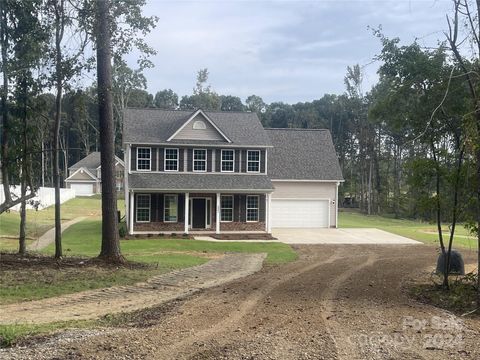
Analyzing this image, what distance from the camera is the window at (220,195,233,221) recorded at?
3284 cm

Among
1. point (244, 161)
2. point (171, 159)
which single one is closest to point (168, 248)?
point (171, 159)

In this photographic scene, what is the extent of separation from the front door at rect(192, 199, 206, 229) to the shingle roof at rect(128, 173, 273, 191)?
5.08 feet

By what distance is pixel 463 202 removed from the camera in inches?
504

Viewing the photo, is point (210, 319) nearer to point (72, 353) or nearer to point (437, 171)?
point (72, 353)

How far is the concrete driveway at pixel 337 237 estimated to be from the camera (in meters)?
29.9

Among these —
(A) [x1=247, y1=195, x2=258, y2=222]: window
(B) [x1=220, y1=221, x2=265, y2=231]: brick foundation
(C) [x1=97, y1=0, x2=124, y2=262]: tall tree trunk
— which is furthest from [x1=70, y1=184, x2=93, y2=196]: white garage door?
(C) [x1=97, y1=0, x2=124, y2=262]: tall tree trunk

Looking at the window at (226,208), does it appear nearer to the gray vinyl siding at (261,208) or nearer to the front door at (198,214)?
the front door at (198,214)

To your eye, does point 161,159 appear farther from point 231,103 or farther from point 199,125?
point 231,103

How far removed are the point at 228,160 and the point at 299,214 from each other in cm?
741

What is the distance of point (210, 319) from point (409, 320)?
11.0 feet

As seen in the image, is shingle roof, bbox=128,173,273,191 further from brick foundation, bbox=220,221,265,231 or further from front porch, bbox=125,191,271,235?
brick foundation, bbox=220,221,265,231

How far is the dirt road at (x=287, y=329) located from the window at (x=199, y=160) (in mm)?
19203

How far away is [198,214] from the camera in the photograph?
109 ft

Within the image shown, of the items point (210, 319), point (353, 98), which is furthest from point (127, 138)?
point (353, 98)
